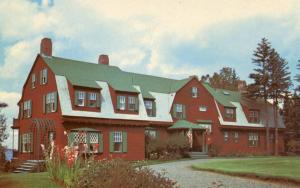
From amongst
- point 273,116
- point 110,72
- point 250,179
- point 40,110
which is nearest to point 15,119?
point 40,110

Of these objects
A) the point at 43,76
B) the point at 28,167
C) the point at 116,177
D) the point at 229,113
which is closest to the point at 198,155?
the point at 229,113

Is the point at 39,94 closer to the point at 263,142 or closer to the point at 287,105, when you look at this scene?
the point at 263,142

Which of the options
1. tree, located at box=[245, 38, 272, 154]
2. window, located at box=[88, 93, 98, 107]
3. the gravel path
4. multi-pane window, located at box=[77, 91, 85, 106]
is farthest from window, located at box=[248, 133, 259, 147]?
the gravel path

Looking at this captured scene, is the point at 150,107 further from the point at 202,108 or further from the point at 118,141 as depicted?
the point at 202,108

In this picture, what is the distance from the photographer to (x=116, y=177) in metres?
13.4

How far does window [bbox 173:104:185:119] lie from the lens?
46.0 meters

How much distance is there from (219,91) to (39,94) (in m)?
24.7

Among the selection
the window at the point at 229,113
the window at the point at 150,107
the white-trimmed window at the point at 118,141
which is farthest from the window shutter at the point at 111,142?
the window at the point at 229,113

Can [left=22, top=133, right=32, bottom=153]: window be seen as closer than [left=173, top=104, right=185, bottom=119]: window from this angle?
Yes

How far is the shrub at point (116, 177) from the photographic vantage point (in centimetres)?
1320

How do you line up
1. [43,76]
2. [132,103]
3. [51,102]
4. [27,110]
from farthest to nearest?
[27,110] < [132,103] < [43,76] < [51,102]

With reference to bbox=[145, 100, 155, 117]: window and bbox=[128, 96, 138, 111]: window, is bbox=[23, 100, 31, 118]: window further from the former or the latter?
bbox=[145, 100, 155, 117]: window

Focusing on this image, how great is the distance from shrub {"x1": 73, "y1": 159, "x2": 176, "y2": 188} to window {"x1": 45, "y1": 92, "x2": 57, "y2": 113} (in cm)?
2182

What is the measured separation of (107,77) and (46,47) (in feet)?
19.7
